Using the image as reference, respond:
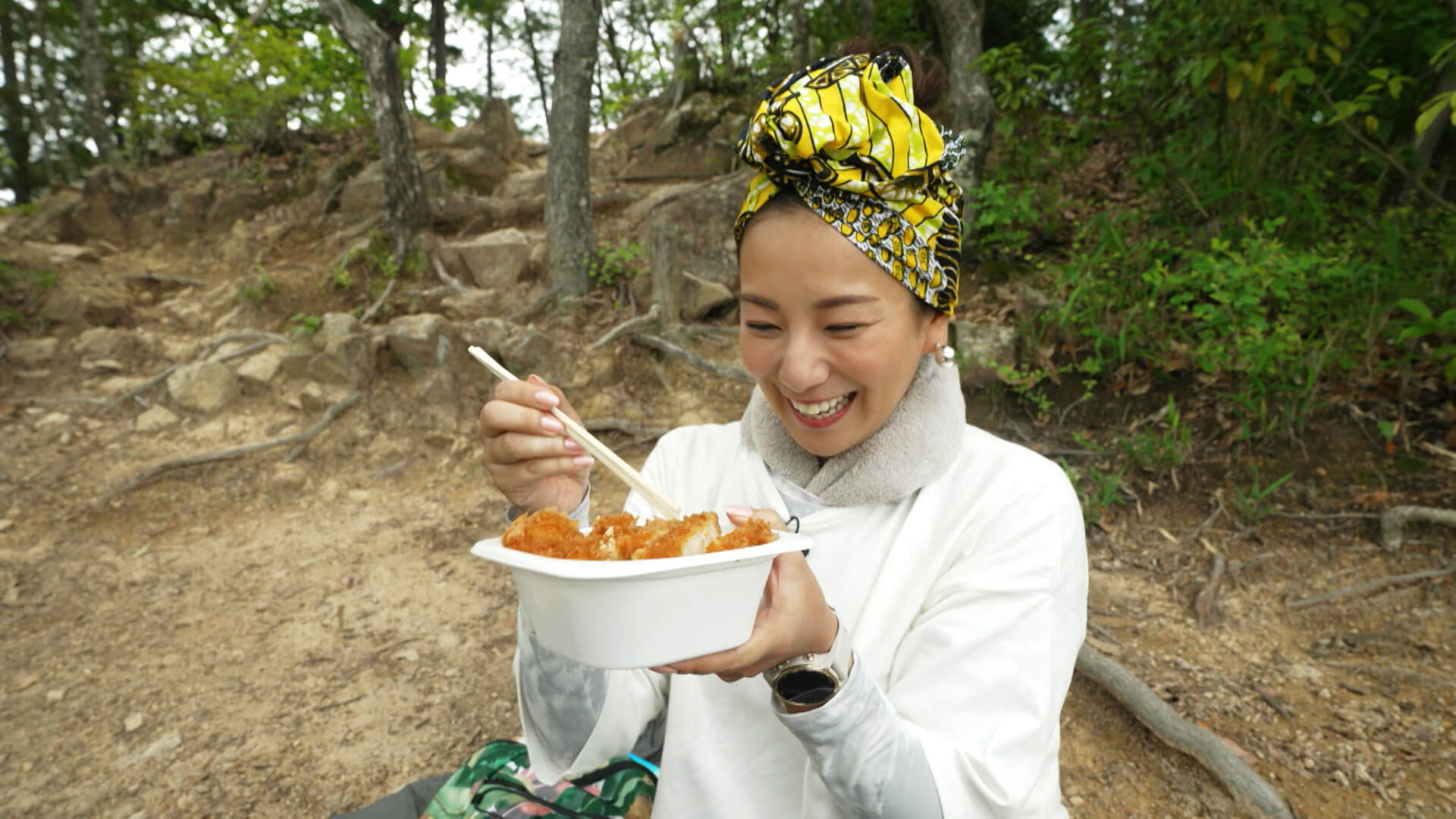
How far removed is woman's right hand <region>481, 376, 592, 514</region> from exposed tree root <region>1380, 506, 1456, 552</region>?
3.61m

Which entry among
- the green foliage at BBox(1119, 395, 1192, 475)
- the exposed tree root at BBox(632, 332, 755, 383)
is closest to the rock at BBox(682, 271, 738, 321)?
the exposed tree root at BBox(632, 332, 755, 383)

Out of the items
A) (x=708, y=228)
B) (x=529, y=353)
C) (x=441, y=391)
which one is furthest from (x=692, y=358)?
(x=441, y=391)

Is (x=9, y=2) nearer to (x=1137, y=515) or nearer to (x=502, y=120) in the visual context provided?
(x=502, y=120)

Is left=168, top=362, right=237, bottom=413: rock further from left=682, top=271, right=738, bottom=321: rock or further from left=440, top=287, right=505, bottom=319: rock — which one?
left=682, top=271, right=738, bottom=321: rock

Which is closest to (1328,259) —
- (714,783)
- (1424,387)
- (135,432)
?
(1424,387)

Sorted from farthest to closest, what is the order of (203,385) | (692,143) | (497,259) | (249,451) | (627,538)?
(692,143) < (497,259) < (203,385) < (249,451) < (627,538)

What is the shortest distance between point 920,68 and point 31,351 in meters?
7.72

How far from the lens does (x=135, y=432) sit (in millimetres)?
5363

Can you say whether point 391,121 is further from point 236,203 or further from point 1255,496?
point 1255,496

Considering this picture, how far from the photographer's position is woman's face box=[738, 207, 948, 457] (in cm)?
125

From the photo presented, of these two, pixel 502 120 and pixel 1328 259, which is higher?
pixel 502 120

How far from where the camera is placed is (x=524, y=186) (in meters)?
8.73

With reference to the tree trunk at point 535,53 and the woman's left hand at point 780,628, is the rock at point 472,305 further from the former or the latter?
the tree trunk at point 535,53

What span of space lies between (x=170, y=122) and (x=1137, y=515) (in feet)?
44.0
